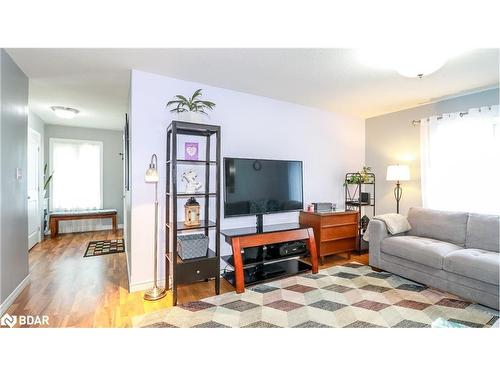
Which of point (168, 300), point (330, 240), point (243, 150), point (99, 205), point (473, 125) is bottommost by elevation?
point (168, 300)

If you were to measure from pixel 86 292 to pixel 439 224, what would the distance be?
397cm

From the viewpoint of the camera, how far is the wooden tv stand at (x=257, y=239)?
2586mm

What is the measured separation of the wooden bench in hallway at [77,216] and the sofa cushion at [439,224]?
5.57m

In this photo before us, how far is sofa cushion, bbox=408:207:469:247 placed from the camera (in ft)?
9.28

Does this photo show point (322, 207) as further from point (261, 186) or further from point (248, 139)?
point (248, 139)

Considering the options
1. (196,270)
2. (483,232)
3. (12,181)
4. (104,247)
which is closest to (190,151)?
(196,270)

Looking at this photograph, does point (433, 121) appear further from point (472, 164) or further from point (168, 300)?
point (168, 300)

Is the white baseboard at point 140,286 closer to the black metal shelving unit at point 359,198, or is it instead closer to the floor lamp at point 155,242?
the floor lamp at point 155,242

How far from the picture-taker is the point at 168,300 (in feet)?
7.92

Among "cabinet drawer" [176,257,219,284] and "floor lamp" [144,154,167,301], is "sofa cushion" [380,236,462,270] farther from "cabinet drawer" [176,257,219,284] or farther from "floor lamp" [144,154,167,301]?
"floor lamp" [144,154,167,301]
